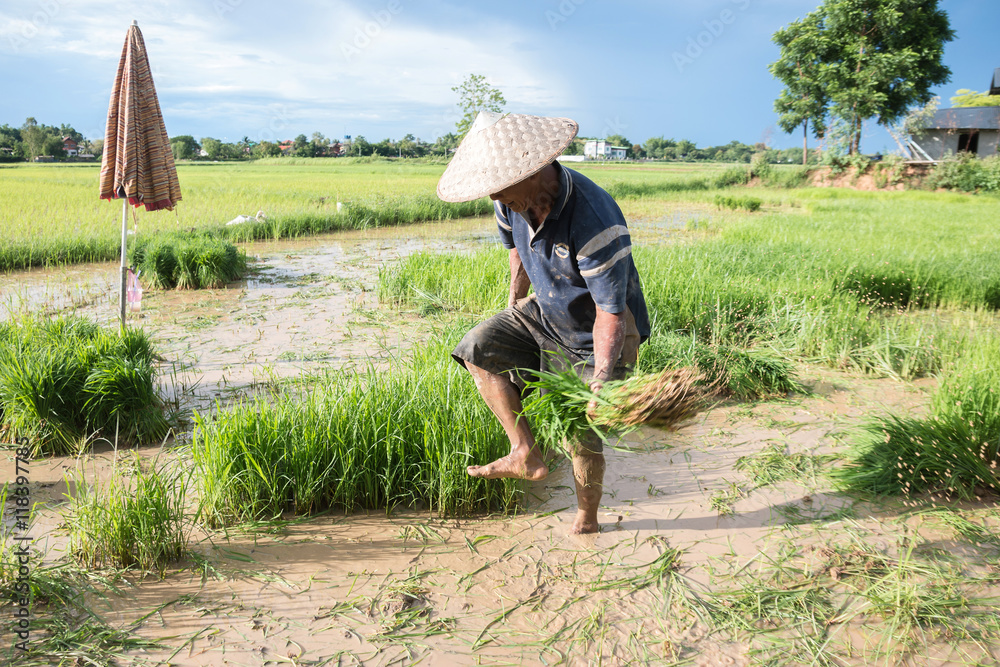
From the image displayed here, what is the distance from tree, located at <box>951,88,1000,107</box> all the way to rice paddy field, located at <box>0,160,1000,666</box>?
44849 millimetres

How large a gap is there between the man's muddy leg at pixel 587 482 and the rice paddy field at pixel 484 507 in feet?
0.29

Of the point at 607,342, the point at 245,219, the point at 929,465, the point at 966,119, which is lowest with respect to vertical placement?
the point at 929,465

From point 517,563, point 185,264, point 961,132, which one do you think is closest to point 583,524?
point 517,563

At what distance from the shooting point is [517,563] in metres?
2.22

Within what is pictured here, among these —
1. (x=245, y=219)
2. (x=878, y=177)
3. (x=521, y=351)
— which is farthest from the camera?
(x=878, y=177)

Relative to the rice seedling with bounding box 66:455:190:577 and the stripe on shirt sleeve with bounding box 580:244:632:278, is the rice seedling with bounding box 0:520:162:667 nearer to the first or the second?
the rice seedling with bounding box 66:455:190:577

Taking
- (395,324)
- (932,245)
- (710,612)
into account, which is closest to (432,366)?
(710,612)

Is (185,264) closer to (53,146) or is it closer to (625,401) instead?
(625,401)

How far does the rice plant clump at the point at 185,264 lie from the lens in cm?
652

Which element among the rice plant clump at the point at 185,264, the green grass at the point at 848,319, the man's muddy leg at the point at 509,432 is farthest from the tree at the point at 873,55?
the man's muddy leg at the point at 509,432

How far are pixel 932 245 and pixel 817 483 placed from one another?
22.5ft

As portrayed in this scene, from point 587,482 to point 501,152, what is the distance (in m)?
1.21

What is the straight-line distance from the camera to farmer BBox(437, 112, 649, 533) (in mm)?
1938

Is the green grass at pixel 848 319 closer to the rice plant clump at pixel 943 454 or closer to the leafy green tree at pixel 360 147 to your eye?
the rice plant clump at pixel 943 454
